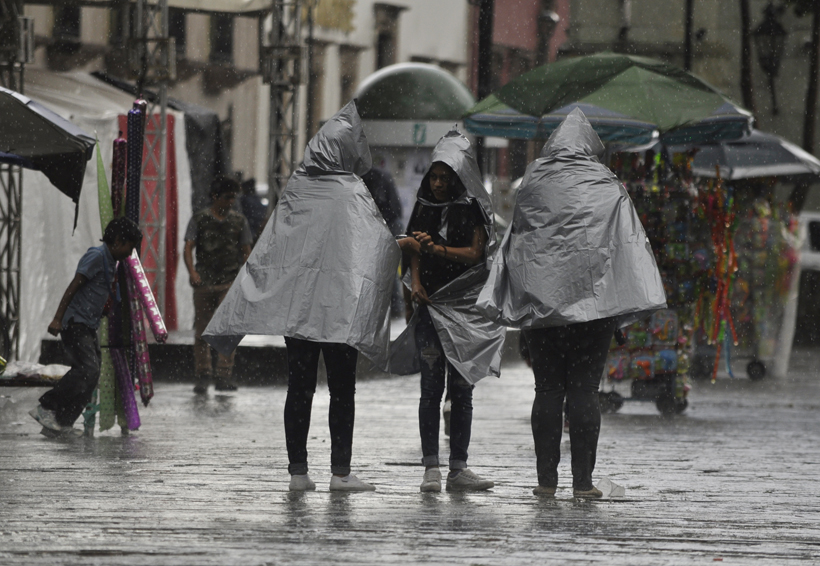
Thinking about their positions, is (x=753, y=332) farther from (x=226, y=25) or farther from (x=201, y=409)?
(x=226, y=25)

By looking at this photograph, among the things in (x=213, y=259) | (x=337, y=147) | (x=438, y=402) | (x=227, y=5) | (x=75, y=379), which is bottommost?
(x=75, y=379)

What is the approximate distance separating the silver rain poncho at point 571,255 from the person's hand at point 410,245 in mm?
417

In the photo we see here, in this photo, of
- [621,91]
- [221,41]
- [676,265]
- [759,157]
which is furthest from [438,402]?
[221,41]

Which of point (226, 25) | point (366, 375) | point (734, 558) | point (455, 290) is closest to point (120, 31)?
point (226, 25)

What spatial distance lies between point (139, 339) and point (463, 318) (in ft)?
11.0

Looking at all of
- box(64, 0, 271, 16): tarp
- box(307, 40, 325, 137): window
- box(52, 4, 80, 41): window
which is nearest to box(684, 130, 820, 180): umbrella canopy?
box(64, 0, 271, 16): tarp

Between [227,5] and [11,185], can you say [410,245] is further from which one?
[227,5]

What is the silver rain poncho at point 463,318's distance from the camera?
824cm

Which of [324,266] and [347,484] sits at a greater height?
[324,266]

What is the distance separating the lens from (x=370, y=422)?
1172 cm

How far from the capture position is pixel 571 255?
800 cm

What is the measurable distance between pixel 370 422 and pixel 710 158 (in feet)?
22.4

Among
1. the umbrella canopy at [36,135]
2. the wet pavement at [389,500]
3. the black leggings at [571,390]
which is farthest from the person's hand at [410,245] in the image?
the umbrella canopy at [36,135]

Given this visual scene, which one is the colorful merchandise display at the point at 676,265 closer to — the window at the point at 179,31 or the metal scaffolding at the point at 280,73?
the metal scaffolding at the point at 280,73
